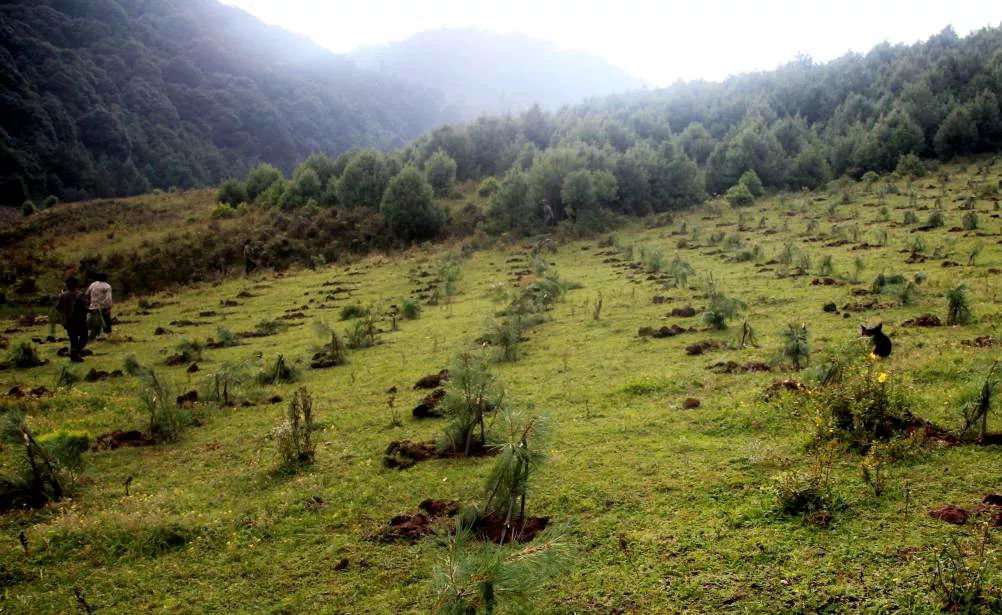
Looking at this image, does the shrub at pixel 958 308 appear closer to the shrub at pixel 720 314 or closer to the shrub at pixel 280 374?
the shrub at pixel 720 314

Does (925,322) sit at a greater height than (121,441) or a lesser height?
greater

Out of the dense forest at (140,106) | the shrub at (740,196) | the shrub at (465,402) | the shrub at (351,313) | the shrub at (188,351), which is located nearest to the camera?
the shrub at (465,402)

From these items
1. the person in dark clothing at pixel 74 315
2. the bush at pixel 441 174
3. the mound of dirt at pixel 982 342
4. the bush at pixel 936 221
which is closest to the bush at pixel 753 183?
the bush at pixel 936 221

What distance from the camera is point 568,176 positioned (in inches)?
1779

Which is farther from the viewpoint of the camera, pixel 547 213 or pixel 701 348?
pixel 547 213

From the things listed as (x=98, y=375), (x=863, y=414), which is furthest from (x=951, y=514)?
(x=98, y=375)

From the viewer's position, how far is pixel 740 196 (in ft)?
156

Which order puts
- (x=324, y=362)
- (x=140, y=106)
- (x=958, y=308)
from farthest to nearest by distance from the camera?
(x=140, y=106)
(x=324, y=362)
(x=958, y=308)

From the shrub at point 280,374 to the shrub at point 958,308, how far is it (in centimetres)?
1472

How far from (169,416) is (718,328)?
1262 centimetres

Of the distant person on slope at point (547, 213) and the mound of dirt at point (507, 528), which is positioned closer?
the mound of dirt at point (507, 528)

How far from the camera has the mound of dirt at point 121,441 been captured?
1007 cm

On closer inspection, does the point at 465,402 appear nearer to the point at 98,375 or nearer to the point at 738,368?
the point at 738,368

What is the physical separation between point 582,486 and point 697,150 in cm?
5962
